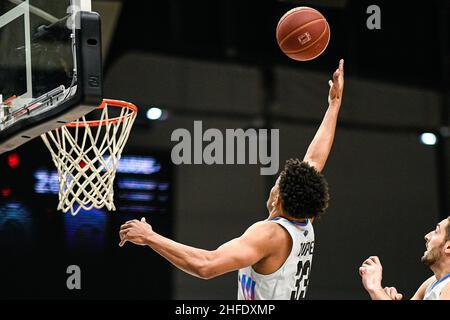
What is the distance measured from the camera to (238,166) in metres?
6.59

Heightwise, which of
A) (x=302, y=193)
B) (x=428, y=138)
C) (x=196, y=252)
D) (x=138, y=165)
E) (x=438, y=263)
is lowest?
(x=438, y=263)

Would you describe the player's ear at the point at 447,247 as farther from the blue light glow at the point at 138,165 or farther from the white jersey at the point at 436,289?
the blue light glow at the point at 138,165

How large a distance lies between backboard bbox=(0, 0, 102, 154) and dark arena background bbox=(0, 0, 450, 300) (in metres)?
2.53

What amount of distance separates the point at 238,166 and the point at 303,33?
8.12 feet

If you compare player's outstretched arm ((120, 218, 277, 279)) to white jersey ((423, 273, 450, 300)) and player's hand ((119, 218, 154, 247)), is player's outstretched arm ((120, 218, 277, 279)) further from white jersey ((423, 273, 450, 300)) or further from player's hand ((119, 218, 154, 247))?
white jersey ((423, 273, 450, 300))

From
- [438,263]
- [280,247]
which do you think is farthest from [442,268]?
[280,247]

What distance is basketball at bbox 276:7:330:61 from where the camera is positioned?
4216 mm

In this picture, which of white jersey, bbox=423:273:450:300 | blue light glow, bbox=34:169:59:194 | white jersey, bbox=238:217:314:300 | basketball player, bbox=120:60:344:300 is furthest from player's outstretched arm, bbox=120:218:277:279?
blue light glow, bbox=34:169:59:194

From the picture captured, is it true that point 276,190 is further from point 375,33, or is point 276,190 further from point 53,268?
point 375,33

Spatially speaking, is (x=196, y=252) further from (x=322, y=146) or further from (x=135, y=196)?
(x=135, y=196)
